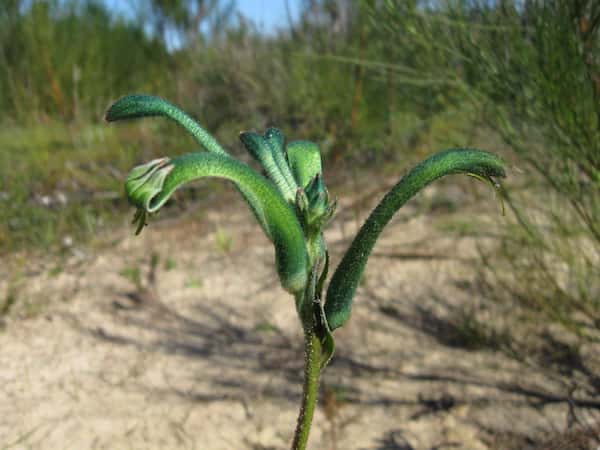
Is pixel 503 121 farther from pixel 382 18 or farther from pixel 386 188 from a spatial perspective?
pixel 386 188

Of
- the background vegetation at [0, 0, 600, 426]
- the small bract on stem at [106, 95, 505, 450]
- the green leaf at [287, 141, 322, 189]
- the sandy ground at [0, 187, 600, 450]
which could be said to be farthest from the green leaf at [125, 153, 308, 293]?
the sandy ground at [0, 187, 600, 450]

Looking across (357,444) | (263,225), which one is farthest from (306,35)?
(263,225)

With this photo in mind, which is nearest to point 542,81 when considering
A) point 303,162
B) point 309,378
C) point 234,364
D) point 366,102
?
point 303,162

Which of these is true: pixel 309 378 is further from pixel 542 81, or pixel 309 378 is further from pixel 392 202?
pixel 542 81

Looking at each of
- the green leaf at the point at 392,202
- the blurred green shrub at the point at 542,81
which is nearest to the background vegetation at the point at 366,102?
the blurred green shrub at the point at 542,81

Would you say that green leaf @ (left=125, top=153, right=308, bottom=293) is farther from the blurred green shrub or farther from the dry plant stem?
the blurred green shrub

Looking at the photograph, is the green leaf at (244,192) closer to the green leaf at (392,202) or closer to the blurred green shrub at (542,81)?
the green leaf at (392,202)
